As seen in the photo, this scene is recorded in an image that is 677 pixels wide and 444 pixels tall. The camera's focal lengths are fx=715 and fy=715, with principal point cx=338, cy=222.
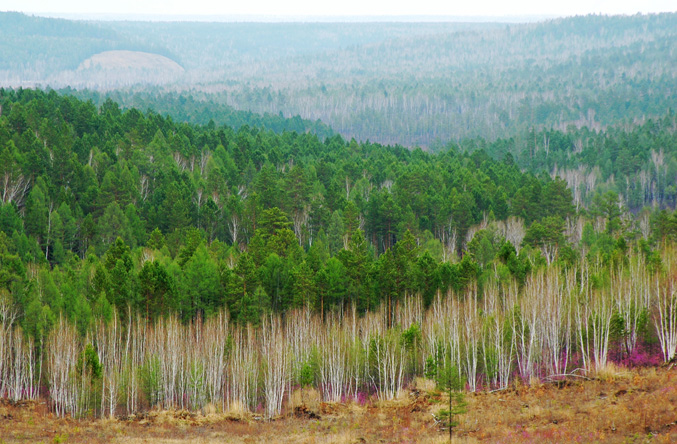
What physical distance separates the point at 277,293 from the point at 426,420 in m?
21.6

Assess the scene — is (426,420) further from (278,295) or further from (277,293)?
(277,293)

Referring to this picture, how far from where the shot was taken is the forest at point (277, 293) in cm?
5075

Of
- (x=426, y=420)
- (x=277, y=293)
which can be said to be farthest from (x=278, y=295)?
(x=426, y=420)

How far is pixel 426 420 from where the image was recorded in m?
45.0

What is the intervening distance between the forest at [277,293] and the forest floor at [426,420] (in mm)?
1766

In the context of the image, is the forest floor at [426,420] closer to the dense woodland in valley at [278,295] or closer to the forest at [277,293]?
the dense woodland in valley at [278,295]

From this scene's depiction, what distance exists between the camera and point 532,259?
2972 inches

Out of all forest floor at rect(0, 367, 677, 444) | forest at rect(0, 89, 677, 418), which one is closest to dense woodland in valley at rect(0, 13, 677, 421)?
forest at rect(0, 89, 677, 418)

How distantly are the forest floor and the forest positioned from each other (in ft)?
5.80

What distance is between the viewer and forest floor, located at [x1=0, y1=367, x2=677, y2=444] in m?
38.6

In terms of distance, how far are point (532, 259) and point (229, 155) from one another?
200 feet

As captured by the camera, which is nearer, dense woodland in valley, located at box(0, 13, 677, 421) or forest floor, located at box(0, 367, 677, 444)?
forest floor, located at box(0, 367, 677, 444)

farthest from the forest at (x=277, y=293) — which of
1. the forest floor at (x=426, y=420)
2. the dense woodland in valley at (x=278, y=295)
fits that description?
the forest floor at (x=426, y=420)

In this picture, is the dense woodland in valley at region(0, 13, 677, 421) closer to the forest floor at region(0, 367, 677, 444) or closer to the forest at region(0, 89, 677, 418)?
the forest at region(0, 89, 677, 418)
